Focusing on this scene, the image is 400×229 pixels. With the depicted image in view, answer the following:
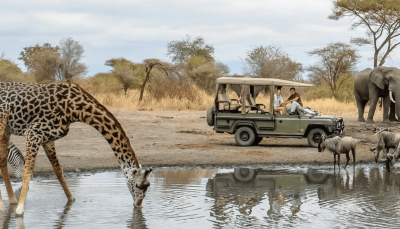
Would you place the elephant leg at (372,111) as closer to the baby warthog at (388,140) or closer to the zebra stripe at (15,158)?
the baby warthog at (388,140)

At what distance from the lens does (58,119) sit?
33.2ft

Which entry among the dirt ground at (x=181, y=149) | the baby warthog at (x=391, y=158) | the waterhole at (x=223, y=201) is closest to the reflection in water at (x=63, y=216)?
the waterhole at (x=223, y=201)

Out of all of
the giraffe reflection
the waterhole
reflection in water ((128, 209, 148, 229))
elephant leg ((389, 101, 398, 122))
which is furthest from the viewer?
elephant leg ((389, 101, 398, 122))

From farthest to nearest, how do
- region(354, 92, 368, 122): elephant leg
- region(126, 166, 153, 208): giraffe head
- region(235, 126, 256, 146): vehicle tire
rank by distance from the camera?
region(354, 92, 368, 122): elephant leg, region(235, 126, 256, 146): vehicle tire, region(126, 166, 153, 208): giraffe head

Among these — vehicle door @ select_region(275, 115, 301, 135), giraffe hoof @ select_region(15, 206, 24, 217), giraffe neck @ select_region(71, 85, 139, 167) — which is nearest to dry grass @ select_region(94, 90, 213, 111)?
vehicle door @ select_region(275, 115, 301, 135)

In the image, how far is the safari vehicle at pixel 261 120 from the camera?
18.4m

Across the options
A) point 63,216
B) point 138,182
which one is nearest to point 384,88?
point 138,182

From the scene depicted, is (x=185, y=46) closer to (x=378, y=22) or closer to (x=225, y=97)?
(x=378, y=22)

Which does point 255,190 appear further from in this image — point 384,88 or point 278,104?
point 384,88

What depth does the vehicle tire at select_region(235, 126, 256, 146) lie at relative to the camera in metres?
18.8

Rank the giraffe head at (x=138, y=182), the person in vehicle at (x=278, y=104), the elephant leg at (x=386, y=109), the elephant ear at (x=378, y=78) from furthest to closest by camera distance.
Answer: the elephant leg at (x=386, y=109)
the elephant ear at (x=378, y=78)
the person in vehicle at (x=278, y=104)
the giraffe head at (x=138, y=182)

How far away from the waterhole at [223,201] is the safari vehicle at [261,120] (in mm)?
3579

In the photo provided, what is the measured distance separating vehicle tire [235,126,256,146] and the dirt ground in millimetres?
182

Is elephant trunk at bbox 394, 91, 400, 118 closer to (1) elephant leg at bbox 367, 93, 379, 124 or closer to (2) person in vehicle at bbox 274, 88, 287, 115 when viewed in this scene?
(1) elephant leg at bbox 367, 93, 379, 124
